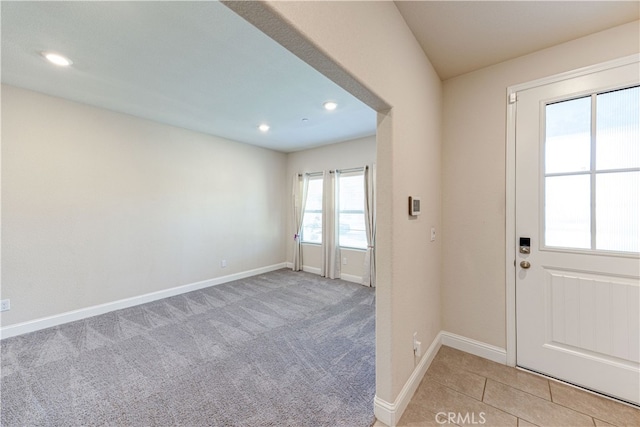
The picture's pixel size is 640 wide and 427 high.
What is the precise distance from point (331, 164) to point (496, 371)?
380 centimetres

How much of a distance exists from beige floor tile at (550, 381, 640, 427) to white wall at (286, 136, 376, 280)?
289cm

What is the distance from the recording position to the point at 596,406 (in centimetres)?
164

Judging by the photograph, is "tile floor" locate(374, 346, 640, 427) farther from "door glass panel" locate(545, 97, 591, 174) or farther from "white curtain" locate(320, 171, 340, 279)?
"white curtain" locate(320, 171, 340, 279)

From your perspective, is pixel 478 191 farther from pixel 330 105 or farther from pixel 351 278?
pixel 351 278

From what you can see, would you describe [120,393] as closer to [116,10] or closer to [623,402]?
[116,10]

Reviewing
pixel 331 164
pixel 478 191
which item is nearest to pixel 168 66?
pixel 478 191

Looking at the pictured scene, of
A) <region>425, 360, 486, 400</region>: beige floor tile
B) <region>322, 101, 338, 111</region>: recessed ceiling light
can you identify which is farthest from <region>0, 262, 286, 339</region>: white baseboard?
<region>425, 360, 486, 400</region>: beige floor tile

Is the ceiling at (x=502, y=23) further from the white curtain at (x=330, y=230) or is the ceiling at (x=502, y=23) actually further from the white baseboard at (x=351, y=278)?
the white baseboard at (x=351, y=278)

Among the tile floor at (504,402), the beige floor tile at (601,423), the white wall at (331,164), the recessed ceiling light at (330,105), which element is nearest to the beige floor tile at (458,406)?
the tile floor at (504,402)

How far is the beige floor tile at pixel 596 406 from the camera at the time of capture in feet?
5.05

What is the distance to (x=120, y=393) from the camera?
5.93 ft

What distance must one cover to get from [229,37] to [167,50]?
1.85ft

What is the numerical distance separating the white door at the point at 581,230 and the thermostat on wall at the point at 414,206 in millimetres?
902

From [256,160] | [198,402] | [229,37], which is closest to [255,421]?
[198,402]
